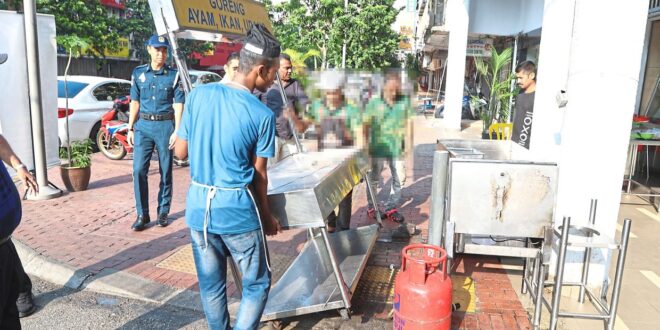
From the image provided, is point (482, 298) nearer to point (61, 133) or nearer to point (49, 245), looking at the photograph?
point (49, 245)

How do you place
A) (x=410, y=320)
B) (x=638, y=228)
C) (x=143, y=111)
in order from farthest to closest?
(x=638, y=228)
(x=143, y=111)
(x=410, y=320)

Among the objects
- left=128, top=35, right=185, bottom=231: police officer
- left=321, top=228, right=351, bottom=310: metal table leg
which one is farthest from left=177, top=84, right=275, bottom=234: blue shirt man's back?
left=128, top=35, right=185, bottom=231: police officer

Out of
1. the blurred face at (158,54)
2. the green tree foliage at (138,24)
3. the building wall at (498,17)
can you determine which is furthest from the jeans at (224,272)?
the green tree foliage at (138,24)

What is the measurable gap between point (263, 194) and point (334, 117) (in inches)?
45.1

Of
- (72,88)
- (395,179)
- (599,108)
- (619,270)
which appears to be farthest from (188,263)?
(72,88)

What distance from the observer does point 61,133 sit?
859 centimetres

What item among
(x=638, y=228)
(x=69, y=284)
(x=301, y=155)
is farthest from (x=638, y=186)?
(x=69, y=284)

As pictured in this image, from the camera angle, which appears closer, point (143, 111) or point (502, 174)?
point (502, 174)

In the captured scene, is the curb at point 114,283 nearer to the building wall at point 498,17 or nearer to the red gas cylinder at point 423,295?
the red gas cylinder at point 423,295

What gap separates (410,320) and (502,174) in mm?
1072

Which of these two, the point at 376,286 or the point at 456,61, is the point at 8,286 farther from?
the point at 456,61

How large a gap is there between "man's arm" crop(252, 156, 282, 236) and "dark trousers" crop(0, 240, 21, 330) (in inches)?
52.9

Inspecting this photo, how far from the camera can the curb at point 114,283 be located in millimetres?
3561

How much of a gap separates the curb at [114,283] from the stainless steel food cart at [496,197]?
5.57 feet
